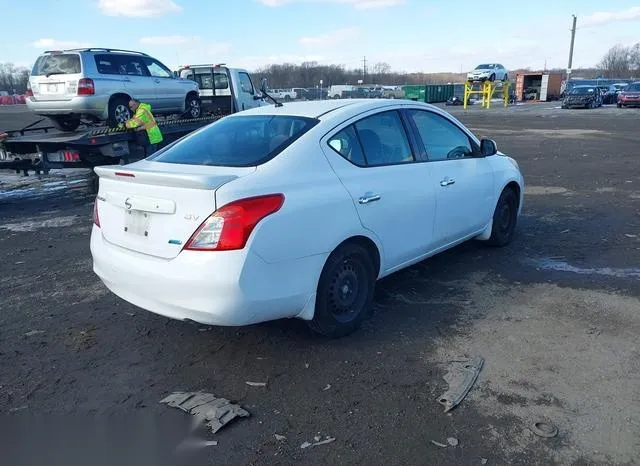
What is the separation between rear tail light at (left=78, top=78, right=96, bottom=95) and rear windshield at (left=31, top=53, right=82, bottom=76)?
25 centimetres

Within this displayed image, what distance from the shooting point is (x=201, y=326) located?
166 inches

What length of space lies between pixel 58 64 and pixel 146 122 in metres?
2.28

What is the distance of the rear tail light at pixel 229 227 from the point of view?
314 cm

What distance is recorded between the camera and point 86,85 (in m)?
10.5

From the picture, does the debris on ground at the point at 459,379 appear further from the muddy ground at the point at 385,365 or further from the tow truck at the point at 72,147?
the tow truck at the point at 72,147

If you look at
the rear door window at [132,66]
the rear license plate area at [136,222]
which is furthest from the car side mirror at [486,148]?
the rear door window at [132,66]

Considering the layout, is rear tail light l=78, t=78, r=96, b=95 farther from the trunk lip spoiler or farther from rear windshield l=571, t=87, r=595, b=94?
rear windshield l=571, t=87, r=595, b=94

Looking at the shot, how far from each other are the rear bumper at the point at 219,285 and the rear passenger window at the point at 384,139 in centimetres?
108

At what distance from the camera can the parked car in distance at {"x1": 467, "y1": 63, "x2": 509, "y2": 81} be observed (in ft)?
137

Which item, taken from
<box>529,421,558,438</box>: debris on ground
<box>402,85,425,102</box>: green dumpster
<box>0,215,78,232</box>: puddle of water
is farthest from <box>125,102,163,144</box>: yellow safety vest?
<box>402,85,425,102</box>: green dumpster

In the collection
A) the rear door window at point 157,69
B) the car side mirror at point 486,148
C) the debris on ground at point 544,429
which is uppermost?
the rear door window at point 157,69

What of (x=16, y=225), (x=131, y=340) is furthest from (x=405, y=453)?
(x=16, y=225)

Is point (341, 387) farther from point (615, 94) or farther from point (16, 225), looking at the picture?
point (615, 94)

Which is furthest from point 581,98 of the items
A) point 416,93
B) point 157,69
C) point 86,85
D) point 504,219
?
point 504,219
